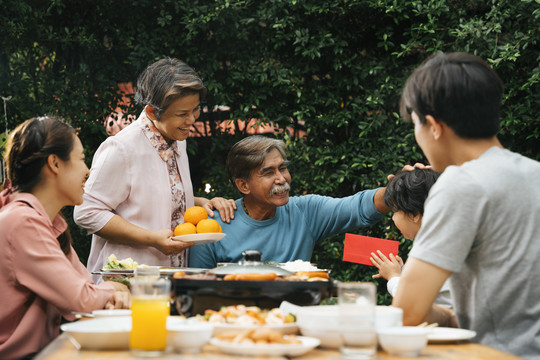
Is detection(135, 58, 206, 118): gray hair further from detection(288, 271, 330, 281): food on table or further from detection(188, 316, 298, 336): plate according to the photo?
detection(188, 316, 298, 336): plate

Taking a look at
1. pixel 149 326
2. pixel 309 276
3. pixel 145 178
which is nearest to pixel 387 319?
pixel 309 276


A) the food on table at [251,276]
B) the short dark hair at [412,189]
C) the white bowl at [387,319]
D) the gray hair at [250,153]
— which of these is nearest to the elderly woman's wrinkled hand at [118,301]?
the food on table at [251,276]

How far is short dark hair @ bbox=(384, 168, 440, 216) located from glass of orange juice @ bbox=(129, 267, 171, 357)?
159 centimetres

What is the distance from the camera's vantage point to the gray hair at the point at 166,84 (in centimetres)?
297

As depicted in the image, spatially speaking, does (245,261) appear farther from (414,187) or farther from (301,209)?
(301,209)

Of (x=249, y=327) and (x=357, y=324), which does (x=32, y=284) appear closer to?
(x=249, y=327)

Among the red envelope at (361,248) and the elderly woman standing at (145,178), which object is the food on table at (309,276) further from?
the elderly woman standing at (145,178)

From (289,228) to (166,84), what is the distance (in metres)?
0.98

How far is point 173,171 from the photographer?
3131 mm

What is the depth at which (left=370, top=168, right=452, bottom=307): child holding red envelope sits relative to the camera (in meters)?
2.72

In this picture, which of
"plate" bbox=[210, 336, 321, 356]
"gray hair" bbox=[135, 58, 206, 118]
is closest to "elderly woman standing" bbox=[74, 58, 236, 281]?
"gray hair" bbox=[135, 58, 206, 118]

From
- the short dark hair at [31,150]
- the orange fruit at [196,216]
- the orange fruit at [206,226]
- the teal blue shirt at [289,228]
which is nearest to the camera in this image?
the short dark hair at [31,150]

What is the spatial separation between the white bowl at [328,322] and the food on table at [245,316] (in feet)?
0.19

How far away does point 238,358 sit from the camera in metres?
1.40
